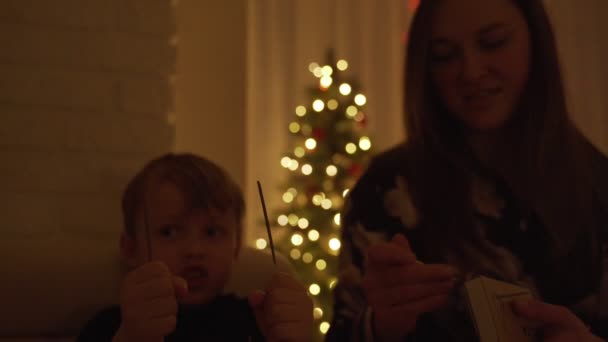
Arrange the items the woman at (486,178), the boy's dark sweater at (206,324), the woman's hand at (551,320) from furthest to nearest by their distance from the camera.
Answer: the woman at (486,178) → the boy's dark sweater at (206,324) → the woman's hand at (551,320)

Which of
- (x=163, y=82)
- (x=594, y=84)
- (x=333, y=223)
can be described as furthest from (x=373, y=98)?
(x=163, y=82)

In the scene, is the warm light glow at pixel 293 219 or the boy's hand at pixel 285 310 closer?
the boy's hand at pixel 285 310

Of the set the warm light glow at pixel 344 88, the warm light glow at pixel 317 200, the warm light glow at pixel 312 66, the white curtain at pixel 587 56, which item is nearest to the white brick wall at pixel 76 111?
the warm light glow at pixel 317 200

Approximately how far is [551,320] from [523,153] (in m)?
0.55

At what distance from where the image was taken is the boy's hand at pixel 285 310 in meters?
0.80

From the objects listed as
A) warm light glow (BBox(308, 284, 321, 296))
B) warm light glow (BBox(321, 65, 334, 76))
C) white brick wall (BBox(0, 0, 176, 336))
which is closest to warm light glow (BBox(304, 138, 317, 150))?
warm light glow (BBox(321, 65, 334, 76))

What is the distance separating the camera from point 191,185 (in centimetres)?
106

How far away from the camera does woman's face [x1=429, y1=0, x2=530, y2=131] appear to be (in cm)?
113

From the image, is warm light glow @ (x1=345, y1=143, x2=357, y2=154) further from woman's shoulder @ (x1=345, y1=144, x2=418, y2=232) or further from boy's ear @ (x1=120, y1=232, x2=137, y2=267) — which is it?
boy's ear @ (x1=120, y1=232, x2=137, y2=267)

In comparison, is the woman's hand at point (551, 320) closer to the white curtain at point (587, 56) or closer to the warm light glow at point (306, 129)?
the warm light glow at point (306, 129)

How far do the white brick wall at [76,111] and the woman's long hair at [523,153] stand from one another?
2.48 feet

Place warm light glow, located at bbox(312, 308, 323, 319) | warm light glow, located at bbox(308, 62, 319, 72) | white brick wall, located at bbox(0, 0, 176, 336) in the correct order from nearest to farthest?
white brick wall, located at bbox(0, 0, 176, 336)
warm light glow, located at bbox(312, 308, 323, 319)
warm light glow, located at bbox(308, 62, 319, 72)

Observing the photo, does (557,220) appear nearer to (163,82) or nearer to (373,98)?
(163,82)

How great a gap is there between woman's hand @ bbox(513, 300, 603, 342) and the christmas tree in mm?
2092
